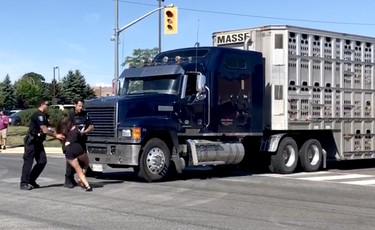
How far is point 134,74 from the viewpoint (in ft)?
53.3

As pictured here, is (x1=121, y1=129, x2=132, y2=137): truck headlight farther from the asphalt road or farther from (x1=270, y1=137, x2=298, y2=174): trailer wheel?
(x1=270, y1=137, x2=298, y2=174): trailer wheel

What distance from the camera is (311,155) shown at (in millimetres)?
18484

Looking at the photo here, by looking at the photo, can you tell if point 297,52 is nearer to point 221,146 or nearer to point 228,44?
point 228,44

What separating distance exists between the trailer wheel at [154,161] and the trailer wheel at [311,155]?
4.95 m

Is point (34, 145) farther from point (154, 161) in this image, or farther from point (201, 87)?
point (201, 87)

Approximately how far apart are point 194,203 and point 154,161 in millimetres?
3394

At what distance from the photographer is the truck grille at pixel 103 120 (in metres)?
14.5

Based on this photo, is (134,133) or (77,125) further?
(134,133)

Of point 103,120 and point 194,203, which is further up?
point 103,120

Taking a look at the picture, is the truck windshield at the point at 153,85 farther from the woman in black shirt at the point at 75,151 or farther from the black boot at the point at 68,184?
A: the black boot at the point at 68,184

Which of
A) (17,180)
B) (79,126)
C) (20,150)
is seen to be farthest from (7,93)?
(79,126)

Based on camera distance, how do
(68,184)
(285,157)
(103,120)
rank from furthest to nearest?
1. (285,157)
2. (103,120)
3. (68,184)

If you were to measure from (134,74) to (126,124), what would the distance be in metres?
2.28

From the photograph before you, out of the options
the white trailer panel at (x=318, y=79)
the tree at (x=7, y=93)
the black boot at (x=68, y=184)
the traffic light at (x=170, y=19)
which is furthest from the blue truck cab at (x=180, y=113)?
the tree at (x=7, y=93)
